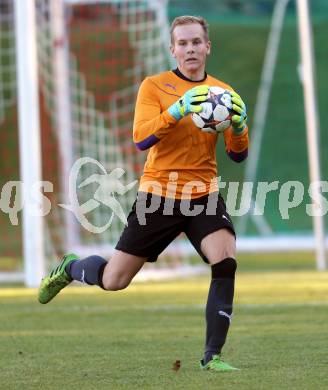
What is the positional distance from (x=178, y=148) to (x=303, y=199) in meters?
18.0

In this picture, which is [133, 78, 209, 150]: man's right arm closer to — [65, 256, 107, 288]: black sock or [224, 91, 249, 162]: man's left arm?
[224, 91, 249, 162]: man's left arm

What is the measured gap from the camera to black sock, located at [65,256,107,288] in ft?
25.3

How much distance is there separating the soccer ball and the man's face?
0.94 feet

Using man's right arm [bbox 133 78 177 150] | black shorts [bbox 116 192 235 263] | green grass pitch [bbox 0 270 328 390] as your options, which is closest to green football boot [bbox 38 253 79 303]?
green grass pitch [bbox 0 270 328 390]

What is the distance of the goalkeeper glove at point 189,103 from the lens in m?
6.82

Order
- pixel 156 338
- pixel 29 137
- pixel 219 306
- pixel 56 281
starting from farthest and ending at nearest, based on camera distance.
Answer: pixel 29 137 < pixel 156 338 < pixel 56 281 < pixel 219 306

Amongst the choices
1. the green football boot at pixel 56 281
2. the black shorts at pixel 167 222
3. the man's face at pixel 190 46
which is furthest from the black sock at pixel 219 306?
the green football boot at pixel 56 281

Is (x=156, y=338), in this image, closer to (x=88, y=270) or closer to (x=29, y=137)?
(x=88, y=270)

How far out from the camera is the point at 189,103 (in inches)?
269

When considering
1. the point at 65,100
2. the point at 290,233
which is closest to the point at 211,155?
the point at 65,100

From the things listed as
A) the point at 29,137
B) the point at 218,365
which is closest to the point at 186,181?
the point at 218,365

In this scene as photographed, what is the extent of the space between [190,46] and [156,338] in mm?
2466

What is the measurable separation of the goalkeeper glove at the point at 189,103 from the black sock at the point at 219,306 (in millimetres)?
819

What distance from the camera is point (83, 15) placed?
24828 millimetres
